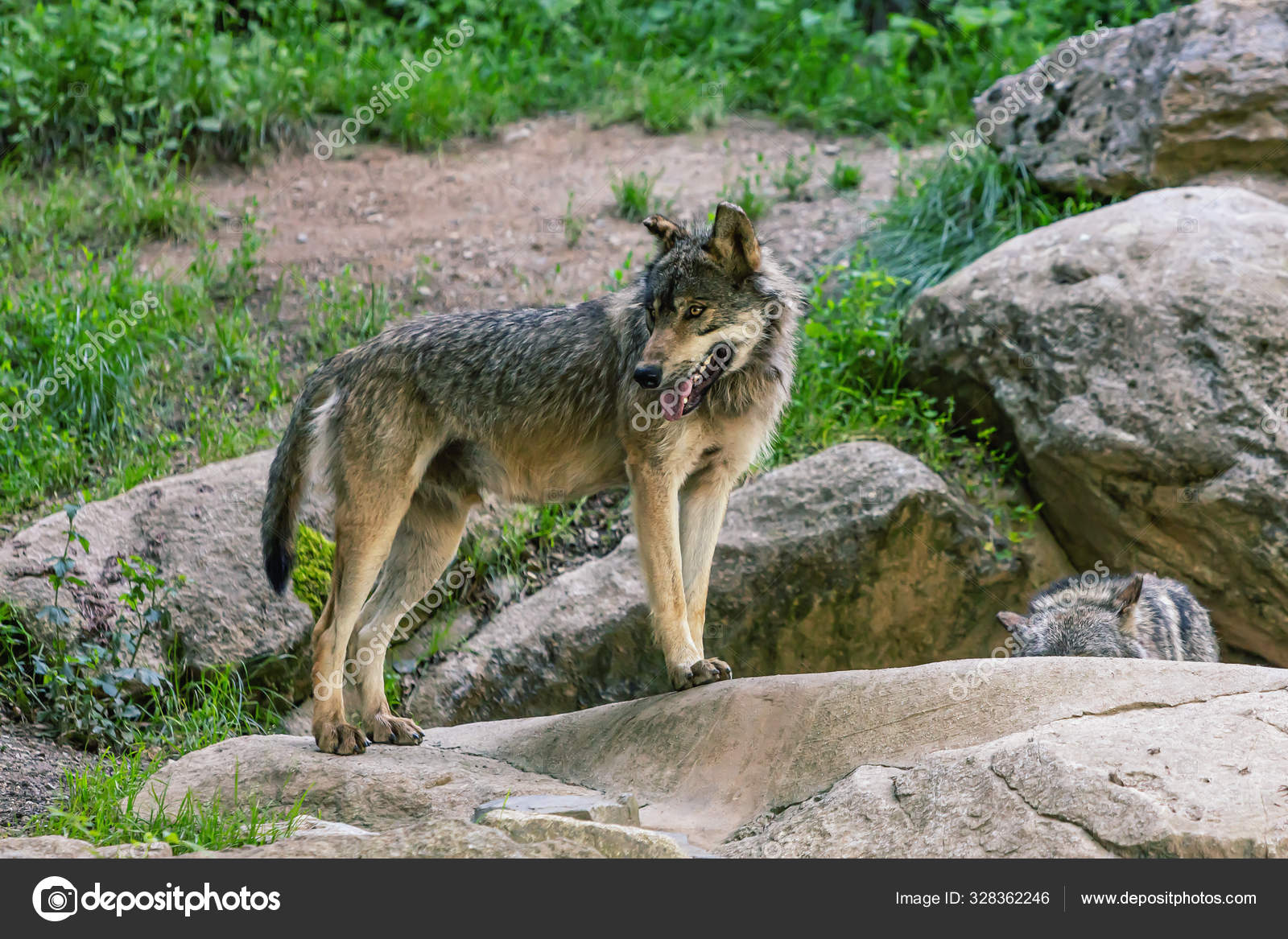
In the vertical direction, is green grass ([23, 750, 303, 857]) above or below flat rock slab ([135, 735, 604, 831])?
above

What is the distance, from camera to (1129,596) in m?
5.54

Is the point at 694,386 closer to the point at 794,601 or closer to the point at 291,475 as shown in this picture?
the point at 291,475

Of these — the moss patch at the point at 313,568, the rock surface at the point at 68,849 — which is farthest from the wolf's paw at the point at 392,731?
the rock surface at the point at 68,849

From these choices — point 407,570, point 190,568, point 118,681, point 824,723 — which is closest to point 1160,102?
point 824,723

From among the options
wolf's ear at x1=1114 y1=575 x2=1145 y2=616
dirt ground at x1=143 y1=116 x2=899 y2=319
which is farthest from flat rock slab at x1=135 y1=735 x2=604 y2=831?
dirt ground at x1=143 y1=116 x2=899 y2=319

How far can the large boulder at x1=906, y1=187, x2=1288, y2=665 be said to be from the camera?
21.9 feet

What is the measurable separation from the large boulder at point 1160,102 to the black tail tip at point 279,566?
20.6 feet

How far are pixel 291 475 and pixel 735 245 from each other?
7.91 ft

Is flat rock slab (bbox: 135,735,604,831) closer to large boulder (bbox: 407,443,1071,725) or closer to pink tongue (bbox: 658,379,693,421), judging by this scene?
pink tongue (bbox: 658,379,693,421)

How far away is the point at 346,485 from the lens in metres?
5.44

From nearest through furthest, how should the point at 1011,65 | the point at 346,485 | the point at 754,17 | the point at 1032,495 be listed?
the point at 346,485
the point at 1032,495
the point at 1011,65
the point at 754,17
